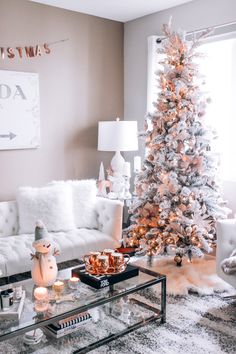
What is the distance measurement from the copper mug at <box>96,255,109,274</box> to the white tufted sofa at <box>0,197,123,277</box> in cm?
90

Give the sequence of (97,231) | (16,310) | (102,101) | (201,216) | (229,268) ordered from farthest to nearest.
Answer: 1. (102,101)
2. (97,231)
3. (201,216)
4. (229,268)
5. (16,310)

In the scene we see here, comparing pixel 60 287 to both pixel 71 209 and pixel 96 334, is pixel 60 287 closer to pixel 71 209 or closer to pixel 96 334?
pixel 96 334

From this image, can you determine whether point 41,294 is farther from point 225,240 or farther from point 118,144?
point 118,144

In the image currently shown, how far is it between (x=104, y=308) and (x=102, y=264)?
1.66ft

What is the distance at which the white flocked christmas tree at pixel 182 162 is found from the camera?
3645 mm

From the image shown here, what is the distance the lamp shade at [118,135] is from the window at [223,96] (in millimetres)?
849

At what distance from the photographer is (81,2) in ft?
13.7

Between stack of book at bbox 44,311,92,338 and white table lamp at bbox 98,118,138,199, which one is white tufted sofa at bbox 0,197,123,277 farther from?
stack of book at bbox 44,311,92,338

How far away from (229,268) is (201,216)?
0.88 m

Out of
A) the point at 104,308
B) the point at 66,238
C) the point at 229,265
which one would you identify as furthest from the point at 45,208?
the point at 229,265

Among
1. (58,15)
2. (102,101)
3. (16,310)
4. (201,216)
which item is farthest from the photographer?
(102,101)

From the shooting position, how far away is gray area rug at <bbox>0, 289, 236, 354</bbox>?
2.51 meters

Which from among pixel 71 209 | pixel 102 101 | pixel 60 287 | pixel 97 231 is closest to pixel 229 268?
pixel 60 287

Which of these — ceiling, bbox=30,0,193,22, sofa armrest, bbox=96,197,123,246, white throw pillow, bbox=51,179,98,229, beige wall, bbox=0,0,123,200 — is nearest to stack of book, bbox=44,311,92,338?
sofa armrest, bbox=96,197,123,246
